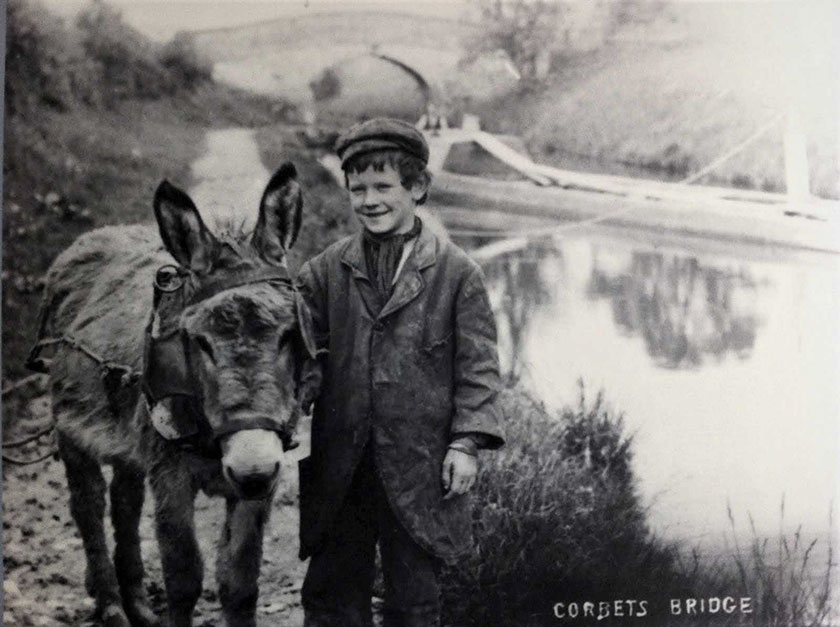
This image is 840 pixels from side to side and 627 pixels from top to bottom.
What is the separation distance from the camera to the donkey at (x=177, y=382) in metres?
2.96

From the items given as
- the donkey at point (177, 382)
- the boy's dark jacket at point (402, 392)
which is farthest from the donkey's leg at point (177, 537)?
the boy's dark jacket at point (402, 392)

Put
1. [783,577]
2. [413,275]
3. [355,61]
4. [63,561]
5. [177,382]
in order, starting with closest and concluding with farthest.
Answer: [177,382], [413,275], [63,561], [355,61], [783,577]

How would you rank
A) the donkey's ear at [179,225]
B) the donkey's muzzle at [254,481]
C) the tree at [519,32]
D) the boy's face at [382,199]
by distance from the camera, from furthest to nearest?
the tree at [519,32] < the boy's face at [382,199] < the donkey's ear at [179,225] < the donkey's muzzle at [254,481]

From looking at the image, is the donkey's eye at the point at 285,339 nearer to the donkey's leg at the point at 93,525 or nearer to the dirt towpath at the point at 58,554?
the dirt towpath at the point at 58,554

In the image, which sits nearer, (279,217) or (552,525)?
(279,217)

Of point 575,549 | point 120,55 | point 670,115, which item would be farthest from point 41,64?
point 575,549

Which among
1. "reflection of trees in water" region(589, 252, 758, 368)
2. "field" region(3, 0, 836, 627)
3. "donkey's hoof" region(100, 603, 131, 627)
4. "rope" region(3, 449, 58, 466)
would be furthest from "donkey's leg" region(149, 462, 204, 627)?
"reflection of trees in water" region(589, 252, 758, 368)

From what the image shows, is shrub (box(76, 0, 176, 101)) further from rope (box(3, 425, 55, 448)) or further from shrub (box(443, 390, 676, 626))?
shrub (box(443, 390, 676, 626))

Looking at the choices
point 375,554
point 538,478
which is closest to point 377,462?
point 375,554

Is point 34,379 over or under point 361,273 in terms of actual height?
under

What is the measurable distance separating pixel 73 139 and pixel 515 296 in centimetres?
158

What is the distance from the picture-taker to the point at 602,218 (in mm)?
3695

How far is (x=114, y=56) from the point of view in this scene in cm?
353

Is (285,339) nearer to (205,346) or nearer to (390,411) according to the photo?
(205,346)
